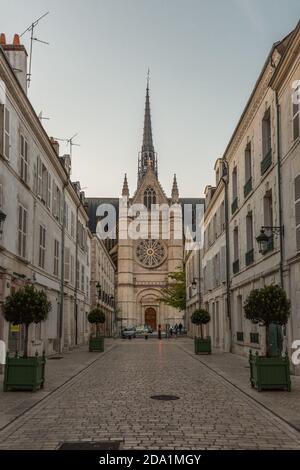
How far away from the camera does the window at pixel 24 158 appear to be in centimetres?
1972

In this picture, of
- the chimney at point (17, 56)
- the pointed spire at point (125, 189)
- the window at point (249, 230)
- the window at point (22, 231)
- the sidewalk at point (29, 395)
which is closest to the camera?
the sidewalk at point (29, 395)

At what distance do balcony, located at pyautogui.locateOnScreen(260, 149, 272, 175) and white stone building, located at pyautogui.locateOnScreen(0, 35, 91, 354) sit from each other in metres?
8.73

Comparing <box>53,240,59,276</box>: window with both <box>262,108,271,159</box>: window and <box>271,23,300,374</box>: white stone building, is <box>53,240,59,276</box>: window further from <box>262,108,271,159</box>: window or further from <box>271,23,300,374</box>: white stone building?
<box>271,23,300,374</box>: white stone building

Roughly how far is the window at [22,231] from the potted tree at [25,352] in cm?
632

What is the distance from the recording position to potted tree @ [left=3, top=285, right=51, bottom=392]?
12016 millimetres

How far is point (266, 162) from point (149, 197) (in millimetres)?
62392

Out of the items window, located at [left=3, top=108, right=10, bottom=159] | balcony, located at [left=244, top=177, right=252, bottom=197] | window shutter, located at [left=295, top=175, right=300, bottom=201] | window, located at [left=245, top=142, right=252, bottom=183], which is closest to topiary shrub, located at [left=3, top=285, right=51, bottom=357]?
window, located at [left=3, top=108, right=10, bottom=159]

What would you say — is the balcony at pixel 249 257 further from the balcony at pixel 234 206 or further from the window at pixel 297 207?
the window at pixel 297 207

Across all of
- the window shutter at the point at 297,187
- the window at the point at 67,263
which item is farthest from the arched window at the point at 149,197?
the window shutter at the point at 297,187

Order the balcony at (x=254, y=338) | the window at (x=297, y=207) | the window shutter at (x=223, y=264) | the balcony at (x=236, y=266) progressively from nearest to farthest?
the window at (x=297, y=207)
the balcony at (x=254, y=338)
the balcony at (x=236, y=266)
the window shutter at (x=223, y=264)

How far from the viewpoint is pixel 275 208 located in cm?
1814

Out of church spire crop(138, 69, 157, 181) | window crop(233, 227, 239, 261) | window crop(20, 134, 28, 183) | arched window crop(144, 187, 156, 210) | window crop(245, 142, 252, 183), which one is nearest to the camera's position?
window crop(20, 134, 28, 183)

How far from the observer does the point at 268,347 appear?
12.8m

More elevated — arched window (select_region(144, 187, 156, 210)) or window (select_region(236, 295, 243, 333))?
arched window (select_region(144, 187, 156, 210))
